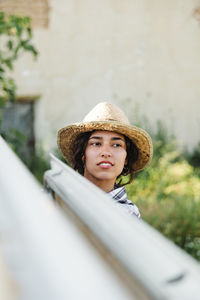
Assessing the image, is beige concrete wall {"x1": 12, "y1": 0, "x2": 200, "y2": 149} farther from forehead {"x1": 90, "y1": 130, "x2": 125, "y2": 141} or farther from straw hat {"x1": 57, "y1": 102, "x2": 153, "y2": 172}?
forehead {"x1": 90, "y1": 130, "x2": 125, "y2": 141}

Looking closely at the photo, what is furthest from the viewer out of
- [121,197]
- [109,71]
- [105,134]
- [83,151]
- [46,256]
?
[109,71]

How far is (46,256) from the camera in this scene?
18.5 inches

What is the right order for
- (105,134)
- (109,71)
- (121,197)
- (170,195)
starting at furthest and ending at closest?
(109,71)
(170,195)
(105,134)
(121,197)

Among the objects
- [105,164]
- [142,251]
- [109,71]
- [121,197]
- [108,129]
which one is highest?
[142,251]

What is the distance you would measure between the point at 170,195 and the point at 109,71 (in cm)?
241

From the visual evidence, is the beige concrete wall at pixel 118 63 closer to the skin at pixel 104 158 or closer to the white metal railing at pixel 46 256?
the skin at pixel 104 158

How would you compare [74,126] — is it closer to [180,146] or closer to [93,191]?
[93,191]

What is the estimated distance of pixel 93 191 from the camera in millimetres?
847

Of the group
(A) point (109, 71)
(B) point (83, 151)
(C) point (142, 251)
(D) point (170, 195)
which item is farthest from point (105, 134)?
(A) point (109, 71)

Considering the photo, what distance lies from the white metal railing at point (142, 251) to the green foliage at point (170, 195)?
3768 millimetres

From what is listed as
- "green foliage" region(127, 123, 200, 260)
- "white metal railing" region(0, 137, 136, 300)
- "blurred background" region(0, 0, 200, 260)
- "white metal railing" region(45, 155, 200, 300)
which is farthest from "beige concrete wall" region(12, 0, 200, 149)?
"white metal railing" region(0, 137, 136, 300)

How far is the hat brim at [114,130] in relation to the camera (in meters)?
2.10

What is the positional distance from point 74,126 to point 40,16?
208 inches

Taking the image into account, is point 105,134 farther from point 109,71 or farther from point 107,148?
point 109,71
